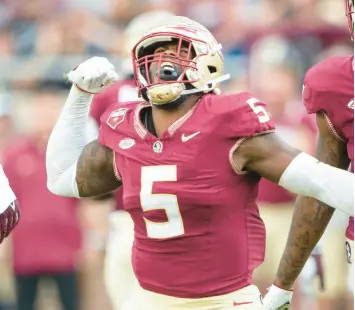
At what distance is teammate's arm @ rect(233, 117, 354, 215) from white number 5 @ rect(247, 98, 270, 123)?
57 mm

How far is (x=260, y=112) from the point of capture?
390 cm

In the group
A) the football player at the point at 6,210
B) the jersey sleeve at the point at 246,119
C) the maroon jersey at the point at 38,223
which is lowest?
the maroon jersey at the point at 38,223

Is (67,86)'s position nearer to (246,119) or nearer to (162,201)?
(162,201)

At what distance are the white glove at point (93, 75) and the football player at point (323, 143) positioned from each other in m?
0.76

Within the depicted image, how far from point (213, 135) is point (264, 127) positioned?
18cm

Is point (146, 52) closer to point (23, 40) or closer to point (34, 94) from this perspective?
point (34, 94)

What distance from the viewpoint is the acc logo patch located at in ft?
13.6

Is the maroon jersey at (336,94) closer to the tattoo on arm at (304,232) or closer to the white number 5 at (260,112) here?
the tattoo on arm at (304,232)

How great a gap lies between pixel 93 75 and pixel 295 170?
2.94 ft

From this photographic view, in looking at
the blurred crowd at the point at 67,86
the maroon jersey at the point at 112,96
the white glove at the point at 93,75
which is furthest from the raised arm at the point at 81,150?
the blurred crowd at the point at 67,86

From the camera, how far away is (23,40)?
31.8 feet

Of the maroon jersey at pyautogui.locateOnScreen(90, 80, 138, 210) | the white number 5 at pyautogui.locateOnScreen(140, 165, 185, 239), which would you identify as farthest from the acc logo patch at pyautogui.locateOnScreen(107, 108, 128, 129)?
the maroon jersey at pyautogui.locateOnScreen(90, 80, 138, 210)

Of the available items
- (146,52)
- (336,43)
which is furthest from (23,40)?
(146,52)

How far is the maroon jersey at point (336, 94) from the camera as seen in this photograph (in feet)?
13.9
